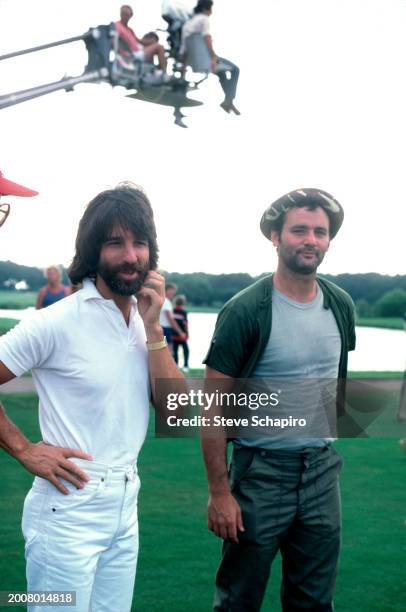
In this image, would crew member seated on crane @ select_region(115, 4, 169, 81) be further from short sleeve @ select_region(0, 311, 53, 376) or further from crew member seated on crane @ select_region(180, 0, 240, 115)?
short sleeve @ select_region(0, 311, 53, 376)

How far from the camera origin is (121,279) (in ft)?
7.42

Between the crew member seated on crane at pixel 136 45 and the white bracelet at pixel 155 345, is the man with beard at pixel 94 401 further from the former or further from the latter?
the crew member seated on crane at pixel 136 45

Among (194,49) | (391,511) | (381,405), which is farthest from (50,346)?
(194,49)

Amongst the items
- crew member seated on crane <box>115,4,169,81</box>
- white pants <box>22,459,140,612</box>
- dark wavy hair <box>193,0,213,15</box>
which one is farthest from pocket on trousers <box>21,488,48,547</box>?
dark wavy hair <box>193,0,213,15</box>

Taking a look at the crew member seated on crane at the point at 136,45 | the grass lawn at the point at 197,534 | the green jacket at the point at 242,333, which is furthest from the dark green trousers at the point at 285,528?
the crew member seated on crane at the point at 136,45

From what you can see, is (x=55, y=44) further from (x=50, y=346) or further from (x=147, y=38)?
(x=50, y=346)

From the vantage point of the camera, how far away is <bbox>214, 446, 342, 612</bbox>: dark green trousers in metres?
2.70

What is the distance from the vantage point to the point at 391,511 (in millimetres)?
5328

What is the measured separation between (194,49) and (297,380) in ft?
32.2

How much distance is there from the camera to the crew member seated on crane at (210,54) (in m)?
11.3

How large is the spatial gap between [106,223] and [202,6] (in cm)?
981

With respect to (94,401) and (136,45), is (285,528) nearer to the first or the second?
(94,401)

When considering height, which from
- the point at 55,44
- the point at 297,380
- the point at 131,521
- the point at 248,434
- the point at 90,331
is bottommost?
the point at 131,521

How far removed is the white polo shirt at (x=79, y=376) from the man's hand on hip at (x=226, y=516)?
21.8 inches
